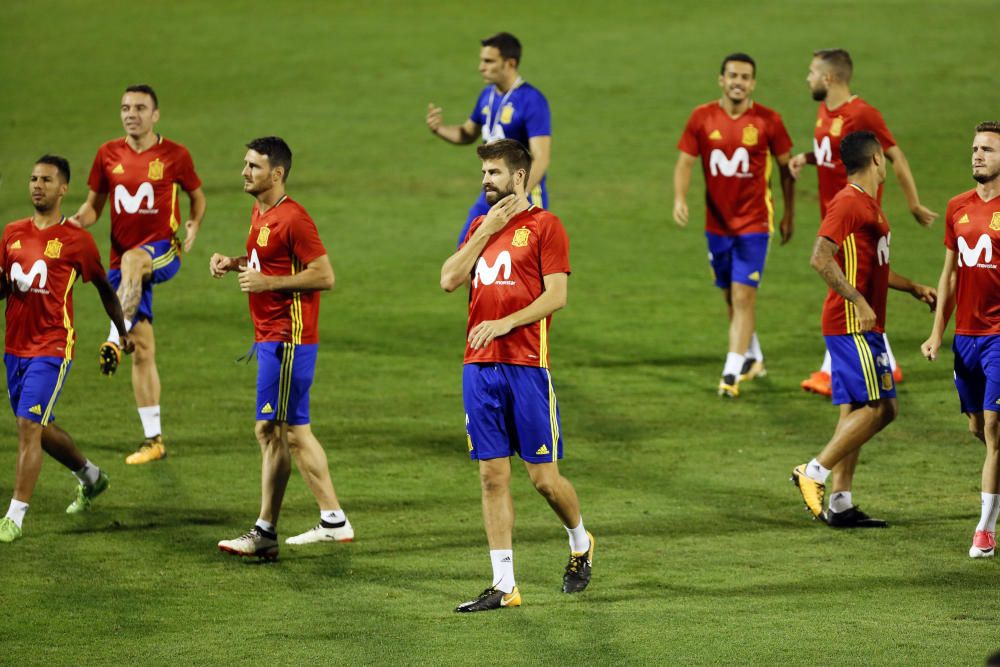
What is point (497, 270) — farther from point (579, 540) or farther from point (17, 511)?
point (17, 511)

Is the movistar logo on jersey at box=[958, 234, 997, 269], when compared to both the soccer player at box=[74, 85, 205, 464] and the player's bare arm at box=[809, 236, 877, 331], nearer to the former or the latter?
the player's bare arm at box=[809, 236, 877, 331]

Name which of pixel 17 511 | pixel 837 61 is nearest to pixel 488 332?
pixel 17 511

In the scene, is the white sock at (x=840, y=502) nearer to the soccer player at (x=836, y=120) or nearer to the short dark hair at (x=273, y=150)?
the soccer player at (x=836, y=120)

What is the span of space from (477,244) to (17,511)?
3.61 metres

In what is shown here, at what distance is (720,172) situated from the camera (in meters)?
13.3

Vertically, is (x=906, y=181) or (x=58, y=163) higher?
(x=58, y=163)

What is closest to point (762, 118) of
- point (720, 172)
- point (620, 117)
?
point (720, 172)

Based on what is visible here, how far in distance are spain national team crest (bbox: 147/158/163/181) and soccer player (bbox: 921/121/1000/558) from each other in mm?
5911

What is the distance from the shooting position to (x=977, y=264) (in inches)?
348

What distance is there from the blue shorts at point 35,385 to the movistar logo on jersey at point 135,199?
2.36m

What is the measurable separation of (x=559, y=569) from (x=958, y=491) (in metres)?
3.06

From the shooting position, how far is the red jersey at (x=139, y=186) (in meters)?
11.9

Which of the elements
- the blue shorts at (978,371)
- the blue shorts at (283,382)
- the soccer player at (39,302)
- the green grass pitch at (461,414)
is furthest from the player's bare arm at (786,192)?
the soccer player at (39,302)

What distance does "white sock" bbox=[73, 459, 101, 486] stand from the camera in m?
10.1
